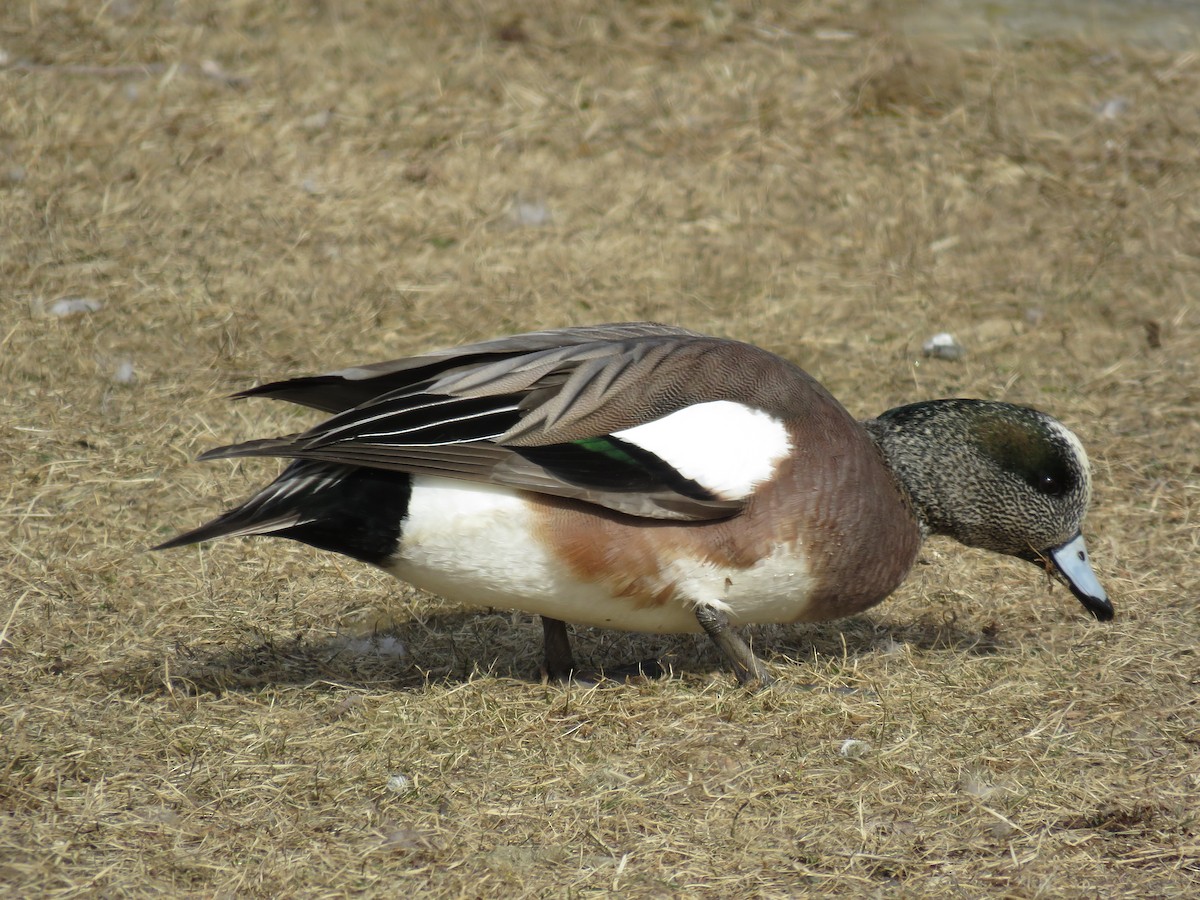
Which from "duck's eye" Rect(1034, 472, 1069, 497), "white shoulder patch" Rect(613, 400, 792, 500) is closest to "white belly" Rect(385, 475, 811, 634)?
"white shoulder patch" Rect(613, 400, 792, 500)

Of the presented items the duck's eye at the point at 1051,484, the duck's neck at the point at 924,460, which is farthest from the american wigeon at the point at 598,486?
the duck's eye at the point at 1051,484

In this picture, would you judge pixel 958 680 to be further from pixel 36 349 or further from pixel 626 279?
pixel 36 349

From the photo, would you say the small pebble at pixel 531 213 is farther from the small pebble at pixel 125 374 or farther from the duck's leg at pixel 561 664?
the duck's leg at pixel 561 664

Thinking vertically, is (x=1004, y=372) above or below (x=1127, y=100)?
below

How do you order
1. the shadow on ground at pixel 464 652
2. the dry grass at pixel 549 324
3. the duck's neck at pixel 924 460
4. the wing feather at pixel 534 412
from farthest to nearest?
1. the duck's neck at pixel 924 460
2. the shadow on ground at pixel 464 652
3. the wing feather at pixel 534 412
4. the dry grass at pixel 549 324

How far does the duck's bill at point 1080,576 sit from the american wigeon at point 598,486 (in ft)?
1.31

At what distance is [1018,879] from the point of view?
2.15 m

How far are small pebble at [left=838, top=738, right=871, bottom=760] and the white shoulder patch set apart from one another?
0.49m

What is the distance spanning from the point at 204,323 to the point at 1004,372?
2413mm

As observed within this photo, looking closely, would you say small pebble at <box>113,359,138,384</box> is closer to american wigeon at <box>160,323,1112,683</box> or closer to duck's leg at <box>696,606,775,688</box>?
american wigeon at <box>160,323,1112,683</box>

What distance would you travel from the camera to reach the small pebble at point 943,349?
4.29 m

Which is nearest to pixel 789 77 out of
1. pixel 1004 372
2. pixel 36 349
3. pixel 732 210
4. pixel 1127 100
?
pixel 732 210

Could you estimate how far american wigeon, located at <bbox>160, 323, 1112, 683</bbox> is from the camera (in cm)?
250

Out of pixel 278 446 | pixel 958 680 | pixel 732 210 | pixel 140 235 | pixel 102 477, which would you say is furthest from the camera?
pixel 732 210
